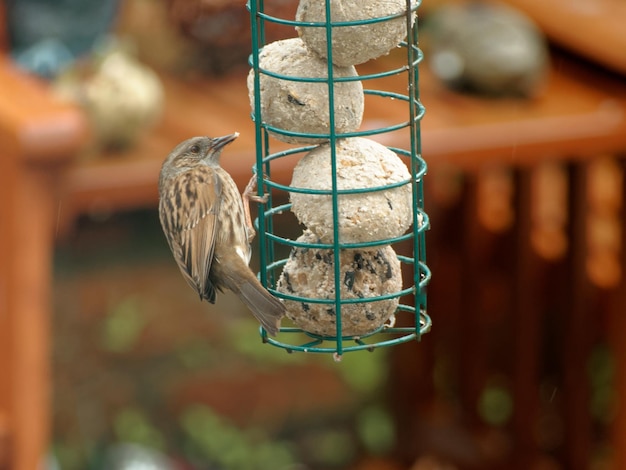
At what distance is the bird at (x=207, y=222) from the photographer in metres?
3.05

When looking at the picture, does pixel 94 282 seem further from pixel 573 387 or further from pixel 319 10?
pixel 319 10

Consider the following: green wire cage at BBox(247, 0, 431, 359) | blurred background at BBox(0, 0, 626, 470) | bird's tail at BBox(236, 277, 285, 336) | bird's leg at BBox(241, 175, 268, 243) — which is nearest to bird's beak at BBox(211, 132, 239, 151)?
bird's leg at BBox(241, 175, 268, 243)

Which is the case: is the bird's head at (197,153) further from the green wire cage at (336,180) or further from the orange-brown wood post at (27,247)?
the orange-brown wood post at (27,247)

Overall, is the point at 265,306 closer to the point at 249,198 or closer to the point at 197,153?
the point at 249,198

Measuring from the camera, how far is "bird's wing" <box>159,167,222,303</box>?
10.0 feet

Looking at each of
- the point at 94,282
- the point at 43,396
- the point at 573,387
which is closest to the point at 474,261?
the point at 573,387

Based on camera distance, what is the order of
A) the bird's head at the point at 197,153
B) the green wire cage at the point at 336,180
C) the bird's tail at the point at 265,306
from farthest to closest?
the bird's head at the point at 197,153
the bird's tail at the point at 265,306
the green wire cage at the point at 336,180

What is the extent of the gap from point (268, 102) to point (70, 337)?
14.3ft

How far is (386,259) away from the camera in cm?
273

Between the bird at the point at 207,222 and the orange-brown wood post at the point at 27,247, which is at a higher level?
the bird at the point at 207,222

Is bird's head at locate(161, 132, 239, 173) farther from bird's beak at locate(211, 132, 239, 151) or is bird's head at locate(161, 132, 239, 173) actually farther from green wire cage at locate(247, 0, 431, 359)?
green wire cage at locate(247, 0, 431, 359)

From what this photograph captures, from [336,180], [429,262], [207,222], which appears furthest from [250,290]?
[429,262]

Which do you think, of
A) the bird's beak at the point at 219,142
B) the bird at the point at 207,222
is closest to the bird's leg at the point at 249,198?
the bird at the point at 207,222

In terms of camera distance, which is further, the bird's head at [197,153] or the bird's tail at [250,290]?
the bird's head at [197,153]
